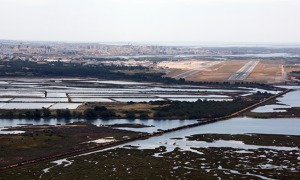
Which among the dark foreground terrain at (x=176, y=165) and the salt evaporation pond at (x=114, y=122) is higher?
the dark foreground terrain at (x=176, y=165)

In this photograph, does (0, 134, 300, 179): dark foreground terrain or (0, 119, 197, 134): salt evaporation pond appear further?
(0, 119, 197, 134): salt evaporation pond

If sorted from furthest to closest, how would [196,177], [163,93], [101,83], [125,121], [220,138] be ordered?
[101,83] → [163,93] → [125,121] → [220,138] → [196,177]

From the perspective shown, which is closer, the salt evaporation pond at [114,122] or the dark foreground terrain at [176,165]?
the dark foreground terrain at [176,165]

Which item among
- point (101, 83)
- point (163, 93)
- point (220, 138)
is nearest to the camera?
point (220, 138)

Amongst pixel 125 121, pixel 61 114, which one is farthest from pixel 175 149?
pixel 61 114

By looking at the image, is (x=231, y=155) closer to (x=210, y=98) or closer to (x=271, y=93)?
(x=210, y=98)

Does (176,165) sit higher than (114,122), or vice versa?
(176,165)

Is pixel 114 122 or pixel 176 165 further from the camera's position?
pixel 114 122

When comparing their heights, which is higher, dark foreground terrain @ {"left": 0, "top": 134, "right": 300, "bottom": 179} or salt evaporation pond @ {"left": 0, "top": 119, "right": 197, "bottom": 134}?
dark foreground terrain @ {"left": 0, "top": 134, "right": 300, "bottom": 179}

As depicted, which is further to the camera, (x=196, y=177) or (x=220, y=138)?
(x=220, y=138)
